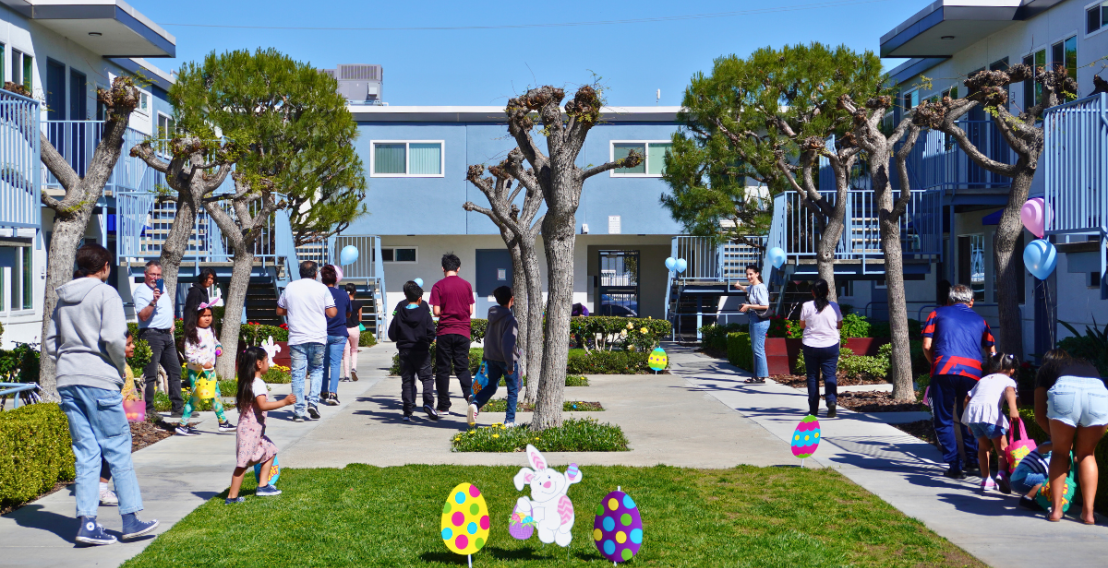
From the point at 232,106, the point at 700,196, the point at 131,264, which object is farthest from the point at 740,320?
the point at 131,264

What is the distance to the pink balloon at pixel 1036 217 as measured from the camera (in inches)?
366

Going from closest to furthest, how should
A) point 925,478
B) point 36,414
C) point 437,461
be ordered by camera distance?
point 36,414 < point 925,478 < point 437,461

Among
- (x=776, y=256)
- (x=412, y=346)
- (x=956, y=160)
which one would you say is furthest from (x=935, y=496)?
(x=956, y=160)

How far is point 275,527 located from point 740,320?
2032 centimetres

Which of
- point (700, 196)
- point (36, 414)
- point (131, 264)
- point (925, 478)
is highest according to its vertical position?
point (700, 196)

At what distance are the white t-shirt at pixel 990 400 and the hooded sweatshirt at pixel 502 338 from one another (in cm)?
436

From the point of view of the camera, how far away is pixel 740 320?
2539 centimetres

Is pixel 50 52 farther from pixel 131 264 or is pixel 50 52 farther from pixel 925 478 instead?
pixel 925 478

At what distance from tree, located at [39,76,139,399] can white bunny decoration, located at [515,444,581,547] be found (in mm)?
5316

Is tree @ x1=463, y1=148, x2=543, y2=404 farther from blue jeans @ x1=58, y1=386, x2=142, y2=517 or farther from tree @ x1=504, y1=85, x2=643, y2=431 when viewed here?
blue jeans @ x1=58, y1=386, x2=142, y2=517

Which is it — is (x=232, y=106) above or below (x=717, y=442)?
above

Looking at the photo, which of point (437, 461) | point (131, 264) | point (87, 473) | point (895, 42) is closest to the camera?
point (87, 473)

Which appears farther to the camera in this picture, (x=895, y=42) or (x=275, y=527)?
(x=895, y=42)

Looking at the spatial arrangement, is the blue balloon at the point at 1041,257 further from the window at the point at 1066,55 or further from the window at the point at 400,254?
the window at the point at 400,254
